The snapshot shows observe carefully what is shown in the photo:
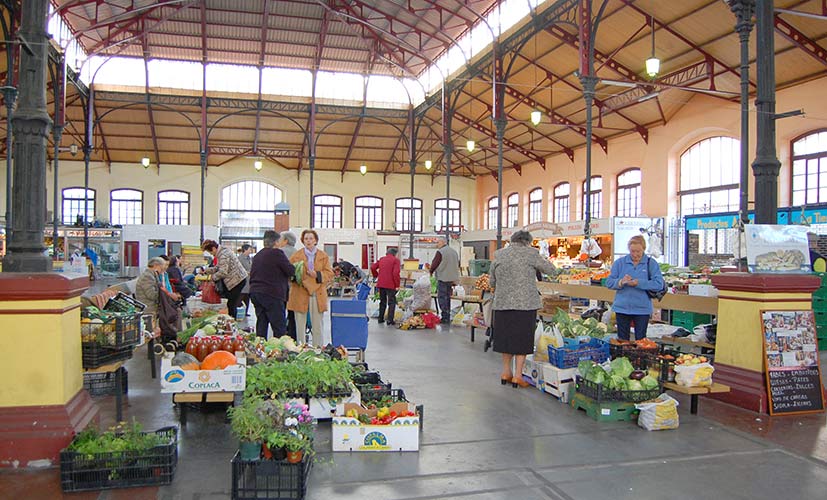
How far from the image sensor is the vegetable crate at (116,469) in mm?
3465

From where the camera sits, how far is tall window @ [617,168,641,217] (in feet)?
76.3

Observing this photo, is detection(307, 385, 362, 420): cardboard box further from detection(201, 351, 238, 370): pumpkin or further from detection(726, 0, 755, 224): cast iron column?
detection(726, 0, 755, 224): cast iron column

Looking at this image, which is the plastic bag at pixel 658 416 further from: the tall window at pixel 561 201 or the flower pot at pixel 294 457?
the tall window at pixel 561 201

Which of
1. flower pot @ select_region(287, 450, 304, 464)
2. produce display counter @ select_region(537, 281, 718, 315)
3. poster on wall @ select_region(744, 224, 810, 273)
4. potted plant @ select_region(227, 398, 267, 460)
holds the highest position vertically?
poster on wall @ select_region(744, 224, 810, 273)

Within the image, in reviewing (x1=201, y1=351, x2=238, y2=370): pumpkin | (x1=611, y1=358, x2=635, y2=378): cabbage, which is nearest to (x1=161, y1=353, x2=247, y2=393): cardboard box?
(x1=201, y1=351, x2=238, y2=370): pumpkin

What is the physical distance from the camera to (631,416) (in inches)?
203

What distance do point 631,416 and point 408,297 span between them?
8189mm

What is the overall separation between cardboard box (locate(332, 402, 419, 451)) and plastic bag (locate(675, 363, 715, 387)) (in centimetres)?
255

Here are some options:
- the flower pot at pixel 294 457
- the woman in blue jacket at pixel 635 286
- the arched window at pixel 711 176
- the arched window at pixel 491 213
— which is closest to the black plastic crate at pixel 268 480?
the flower pot at pixel 294 457

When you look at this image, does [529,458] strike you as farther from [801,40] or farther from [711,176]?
[711,176]

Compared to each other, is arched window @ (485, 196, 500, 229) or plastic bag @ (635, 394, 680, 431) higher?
arched window @ (485, 196, 500, 229)

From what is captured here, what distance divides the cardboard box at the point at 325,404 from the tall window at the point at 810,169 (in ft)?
52.0

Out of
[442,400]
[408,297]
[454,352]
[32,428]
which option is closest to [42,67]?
[32,428]

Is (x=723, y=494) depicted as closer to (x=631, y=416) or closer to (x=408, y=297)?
(x=631, y=416)
